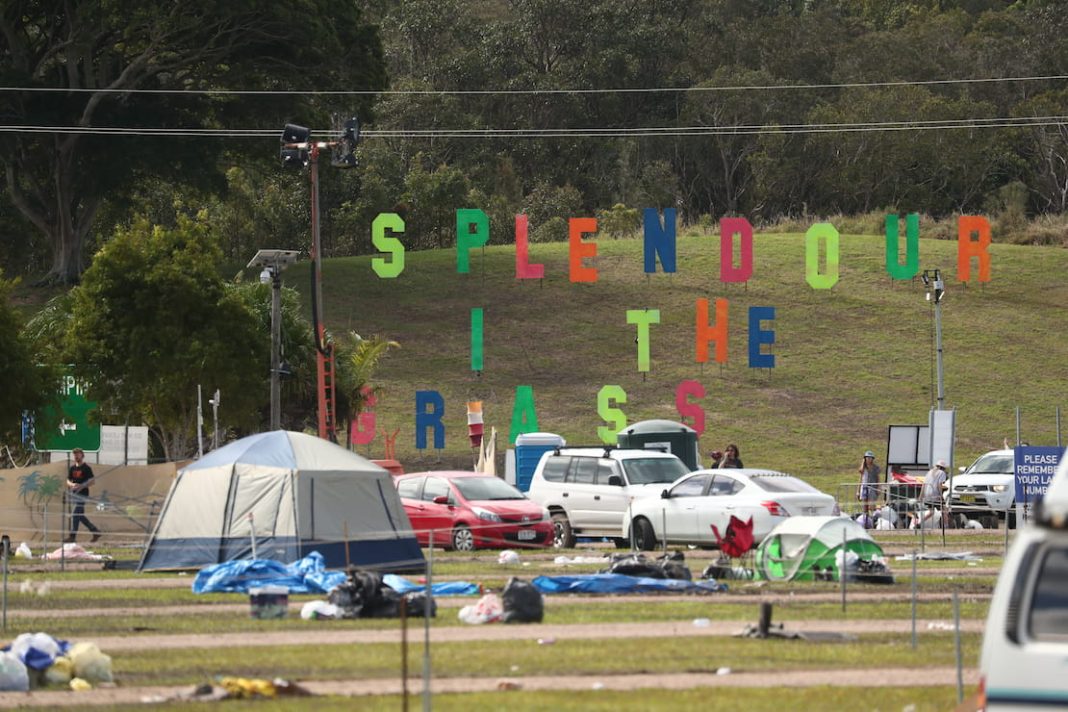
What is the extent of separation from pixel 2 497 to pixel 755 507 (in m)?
14.0

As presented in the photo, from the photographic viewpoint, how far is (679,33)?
86.3 meters

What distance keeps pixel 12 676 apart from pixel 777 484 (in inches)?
621

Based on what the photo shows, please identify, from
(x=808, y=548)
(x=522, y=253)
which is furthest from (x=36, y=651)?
(x=522, y=253)

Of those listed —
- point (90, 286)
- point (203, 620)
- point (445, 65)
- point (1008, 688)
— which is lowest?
point (203, 620)

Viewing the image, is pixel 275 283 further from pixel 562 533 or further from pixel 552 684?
pixel 552 684

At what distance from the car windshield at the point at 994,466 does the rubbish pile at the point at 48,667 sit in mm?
27179

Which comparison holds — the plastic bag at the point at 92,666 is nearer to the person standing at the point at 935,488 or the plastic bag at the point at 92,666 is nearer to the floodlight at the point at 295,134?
the person standing at the point at 935,488

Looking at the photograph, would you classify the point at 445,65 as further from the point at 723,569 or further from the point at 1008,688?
the point at 1008,688

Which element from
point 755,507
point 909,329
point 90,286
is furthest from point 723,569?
point 909,329

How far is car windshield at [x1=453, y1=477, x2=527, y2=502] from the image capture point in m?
29.6

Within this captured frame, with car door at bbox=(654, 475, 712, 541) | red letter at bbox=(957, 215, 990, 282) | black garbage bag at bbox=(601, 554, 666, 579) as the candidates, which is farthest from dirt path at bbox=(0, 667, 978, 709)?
red letter at bbox=(957, 215, 990, 282)

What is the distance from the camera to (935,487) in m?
33.7

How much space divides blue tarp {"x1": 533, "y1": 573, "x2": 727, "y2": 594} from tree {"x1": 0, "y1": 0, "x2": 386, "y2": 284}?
37.3 m

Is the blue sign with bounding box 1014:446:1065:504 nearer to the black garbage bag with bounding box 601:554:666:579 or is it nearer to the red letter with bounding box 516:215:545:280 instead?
the black garbage bag with bounding box 601:554:666:579
